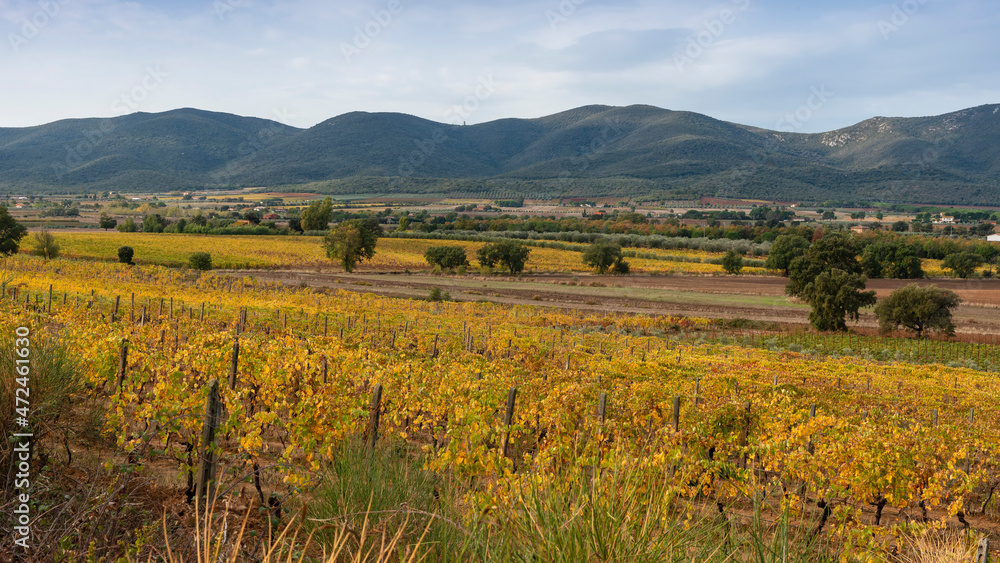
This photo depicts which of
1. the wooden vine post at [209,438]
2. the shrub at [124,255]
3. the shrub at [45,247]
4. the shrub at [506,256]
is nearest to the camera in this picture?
the wooden vine post at [209,438]

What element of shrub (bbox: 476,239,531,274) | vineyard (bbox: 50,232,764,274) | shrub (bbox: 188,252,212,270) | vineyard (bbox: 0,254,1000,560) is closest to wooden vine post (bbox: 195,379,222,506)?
vineyard (bbox: 0,254,1000,560)

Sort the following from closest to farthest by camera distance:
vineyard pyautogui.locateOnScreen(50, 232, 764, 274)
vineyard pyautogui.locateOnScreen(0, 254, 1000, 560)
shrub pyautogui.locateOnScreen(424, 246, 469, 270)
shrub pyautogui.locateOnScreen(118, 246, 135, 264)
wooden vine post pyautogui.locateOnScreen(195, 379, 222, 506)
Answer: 1. wooden vine post pyautogui.locateOnScreen(195, 379, 222, 506)
2. vineyard pyautogui.locateOnScreen(0, 254, 1000, 560)
3. shrub pyautogui.locateOnScreen(118, 246, 135, 264)
4. vineyard pyautogui.locateOnScreen(50, 232, 764, 274)
5. shrub pyautogui.locateOnScreen(424, 246, 469, 270)

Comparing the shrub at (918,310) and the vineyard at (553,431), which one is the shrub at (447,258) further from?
the vineyard at (553,431)

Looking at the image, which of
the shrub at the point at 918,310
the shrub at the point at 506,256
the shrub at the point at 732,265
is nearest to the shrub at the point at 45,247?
the shrub at the point at 506,256

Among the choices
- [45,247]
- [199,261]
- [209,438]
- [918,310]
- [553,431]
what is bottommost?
[918,310]

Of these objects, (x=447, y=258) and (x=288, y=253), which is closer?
(x=447, y=258)

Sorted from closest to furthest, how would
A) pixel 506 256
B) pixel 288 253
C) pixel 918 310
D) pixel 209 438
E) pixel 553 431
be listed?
pixel 209 438
pixel 553 431
pixel 918 310
pixel 506 256
pixel 288 253

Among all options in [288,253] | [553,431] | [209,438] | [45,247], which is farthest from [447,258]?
[209,438]

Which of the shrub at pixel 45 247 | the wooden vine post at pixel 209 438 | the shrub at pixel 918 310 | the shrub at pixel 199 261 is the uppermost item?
the wooden vine post at pixel 209 438

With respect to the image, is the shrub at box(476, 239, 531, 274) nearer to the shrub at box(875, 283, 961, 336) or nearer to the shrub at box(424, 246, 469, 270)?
the shrub at box(424, 246, 469, 270)

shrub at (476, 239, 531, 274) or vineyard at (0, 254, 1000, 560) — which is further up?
vineyard at (0, 254, 1000, 560)

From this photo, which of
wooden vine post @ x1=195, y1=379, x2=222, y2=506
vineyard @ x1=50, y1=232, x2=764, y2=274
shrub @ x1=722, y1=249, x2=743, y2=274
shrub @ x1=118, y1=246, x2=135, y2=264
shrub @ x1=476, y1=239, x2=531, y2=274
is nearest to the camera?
wooden vine post @ x1=195, y1=379, x2=222, y2=506

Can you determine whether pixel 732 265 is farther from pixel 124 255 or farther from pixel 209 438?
pixel 209 438

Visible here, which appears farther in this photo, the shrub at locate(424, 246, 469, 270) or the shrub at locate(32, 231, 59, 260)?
the shrub at locate(424, 246, 469, 270)
